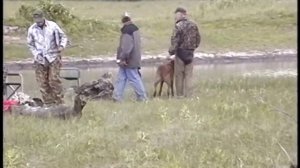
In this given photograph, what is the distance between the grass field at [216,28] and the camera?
906 inches

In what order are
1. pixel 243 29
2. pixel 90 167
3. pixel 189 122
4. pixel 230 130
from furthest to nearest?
1. pixel 243 29
2. pixel 189 122
3. pixel 230 130
4. pixel 90 167

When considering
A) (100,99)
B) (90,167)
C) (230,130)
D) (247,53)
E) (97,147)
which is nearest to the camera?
(90,167)

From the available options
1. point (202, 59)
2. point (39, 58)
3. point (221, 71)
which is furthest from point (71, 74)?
point (202, 59)

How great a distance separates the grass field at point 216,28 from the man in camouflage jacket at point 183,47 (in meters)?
9.37

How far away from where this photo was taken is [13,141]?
7.42 metres

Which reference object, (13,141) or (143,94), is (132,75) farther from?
(13,141)

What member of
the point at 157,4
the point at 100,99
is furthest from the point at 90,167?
the point at 157,4

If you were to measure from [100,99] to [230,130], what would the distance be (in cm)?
366

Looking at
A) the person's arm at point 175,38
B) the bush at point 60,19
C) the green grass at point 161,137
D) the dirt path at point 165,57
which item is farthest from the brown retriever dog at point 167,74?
the bush at point 60,19

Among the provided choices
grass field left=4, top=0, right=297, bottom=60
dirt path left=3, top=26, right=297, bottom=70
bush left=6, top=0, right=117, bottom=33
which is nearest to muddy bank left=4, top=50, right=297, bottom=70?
dirt path left=3, top=26, right=297, bottom=70

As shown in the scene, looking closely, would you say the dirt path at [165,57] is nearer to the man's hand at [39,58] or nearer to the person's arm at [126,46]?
the person's arm at [126,46]

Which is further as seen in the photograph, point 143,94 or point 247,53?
point 247,53

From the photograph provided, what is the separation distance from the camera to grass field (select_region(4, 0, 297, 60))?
23000 mm

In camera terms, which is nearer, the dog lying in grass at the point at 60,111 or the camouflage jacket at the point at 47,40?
the dog lying in grass at the point at 60,111
